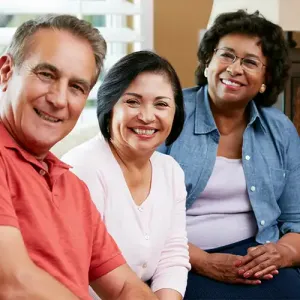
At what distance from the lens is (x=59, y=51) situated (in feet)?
4.68

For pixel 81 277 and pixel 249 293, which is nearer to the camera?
pixel 81 277

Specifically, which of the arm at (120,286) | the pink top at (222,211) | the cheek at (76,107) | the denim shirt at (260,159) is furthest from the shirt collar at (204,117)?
the cheek at (76,107)

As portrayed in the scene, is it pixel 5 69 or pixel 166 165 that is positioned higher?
pixel 5 69

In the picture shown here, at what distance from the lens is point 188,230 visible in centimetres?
227

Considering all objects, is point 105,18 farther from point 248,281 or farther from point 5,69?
point 5,69

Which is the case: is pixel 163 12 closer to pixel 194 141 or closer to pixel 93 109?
pixel 93 109

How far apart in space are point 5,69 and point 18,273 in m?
0.45

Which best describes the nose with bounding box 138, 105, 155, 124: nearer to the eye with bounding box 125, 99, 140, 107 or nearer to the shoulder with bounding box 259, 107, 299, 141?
the eye with bounding box 125, 99, 140, 107

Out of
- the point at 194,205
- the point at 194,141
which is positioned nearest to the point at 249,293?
the point at 194,205

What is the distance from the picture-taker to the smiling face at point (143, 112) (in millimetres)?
1880

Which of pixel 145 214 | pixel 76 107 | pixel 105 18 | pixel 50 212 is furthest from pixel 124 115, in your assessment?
pixel 105 18

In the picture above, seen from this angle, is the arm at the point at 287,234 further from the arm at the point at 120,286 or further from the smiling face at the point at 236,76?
the arm at the point at 120,286

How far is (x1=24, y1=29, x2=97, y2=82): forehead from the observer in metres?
1.42

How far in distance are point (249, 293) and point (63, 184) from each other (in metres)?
0.87
